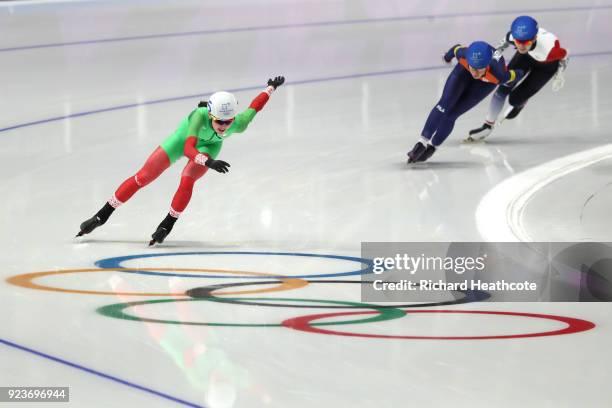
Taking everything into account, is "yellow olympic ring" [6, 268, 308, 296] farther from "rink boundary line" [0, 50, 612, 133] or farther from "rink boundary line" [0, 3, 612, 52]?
"rink boundary line" [0, 3, 612, 52]

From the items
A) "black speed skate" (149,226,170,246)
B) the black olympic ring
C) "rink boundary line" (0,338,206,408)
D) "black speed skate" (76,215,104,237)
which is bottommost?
"rink boundary line" (0,338,206,408)

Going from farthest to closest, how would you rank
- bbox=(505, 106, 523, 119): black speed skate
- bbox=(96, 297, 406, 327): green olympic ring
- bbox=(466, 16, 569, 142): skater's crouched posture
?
bbox=(505, 106, 523, 119): black speed skate, bbox=(466, 16, 569, 142): skater's crouched posture, bbox=(96, 297, 406, 327): green olympic ring

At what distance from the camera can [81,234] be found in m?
7.36

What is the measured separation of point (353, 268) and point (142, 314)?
4.95ft

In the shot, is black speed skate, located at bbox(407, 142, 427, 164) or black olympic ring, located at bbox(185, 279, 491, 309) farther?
black speed skate, located at bbox(407, 142, 427, 164)

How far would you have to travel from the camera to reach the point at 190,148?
706cm

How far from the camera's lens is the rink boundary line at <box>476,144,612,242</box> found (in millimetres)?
7430

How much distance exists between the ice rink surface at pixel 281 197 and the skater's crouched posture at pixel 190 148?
18 centimetres

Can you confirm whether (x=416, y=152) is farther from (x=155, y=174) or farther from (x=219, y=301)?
(x=219, y=301)

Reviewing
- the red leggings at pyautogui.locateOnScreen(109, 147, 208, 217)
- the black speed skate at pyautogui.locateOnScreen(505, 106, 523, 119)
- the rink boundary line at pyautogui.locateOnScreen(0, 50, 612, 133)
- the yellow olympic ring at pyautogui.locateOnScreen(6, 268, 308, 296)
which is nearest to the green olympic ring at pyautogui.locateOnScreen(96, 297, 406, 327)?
the yellow olympic ring at pyautogui.locateOnScreen(6, 268, 308, 296)

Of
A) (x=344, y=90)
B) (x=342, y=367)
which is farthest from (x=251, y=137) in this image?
(x=342, y=367)

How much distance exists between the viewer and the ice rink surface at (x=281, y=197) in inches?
190

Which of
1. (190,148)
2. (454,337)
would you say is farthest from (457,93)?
(454,337)

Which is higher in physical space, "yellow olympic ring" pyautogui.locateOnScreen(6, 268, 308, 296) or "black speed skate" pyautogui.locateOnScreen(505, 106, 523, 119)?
"black speed skate" pyautogui.locateOnScreen(505, 106, 523, 119)
